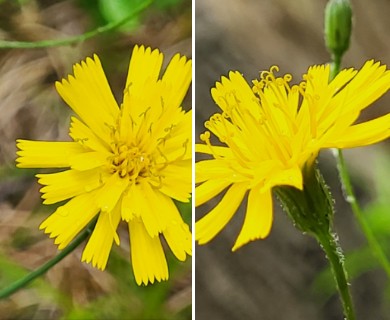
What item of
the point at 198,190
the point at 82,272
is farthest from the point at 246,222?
the point at 82,272

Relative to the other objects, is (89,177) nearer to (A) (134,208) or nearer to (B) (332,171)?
(A) (134,208)

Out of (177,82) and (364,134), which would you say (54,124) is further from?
Result: (364,134)

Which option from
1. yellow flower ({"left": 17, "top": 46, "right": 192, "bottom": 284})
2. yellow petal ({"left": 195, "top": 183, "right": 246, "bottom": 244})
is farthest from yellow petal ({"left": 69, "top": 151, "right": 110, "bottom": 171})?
yellow petal ({"left": 195, "top": 183, "right": 246, "bottom": 244})

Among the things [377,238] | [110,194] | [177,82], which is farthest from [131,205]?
[377,238]

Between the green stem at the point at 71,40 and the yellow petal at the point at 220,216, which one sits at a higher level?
the green stem at the point at 71,40

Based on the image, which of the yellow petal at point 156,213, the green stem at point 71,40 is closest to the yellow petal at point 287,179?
the yellow petal at point 156,213

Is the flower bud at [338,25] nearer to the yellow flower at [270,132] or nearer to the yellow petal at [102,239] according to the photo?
the yellow flower at [270,132]

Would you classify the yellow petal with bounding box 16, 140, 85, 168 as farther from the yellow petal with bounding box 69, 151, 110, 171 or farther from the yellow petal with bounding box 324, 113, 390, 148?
the yellow petal with bounding box 324, 113, 390, 148
